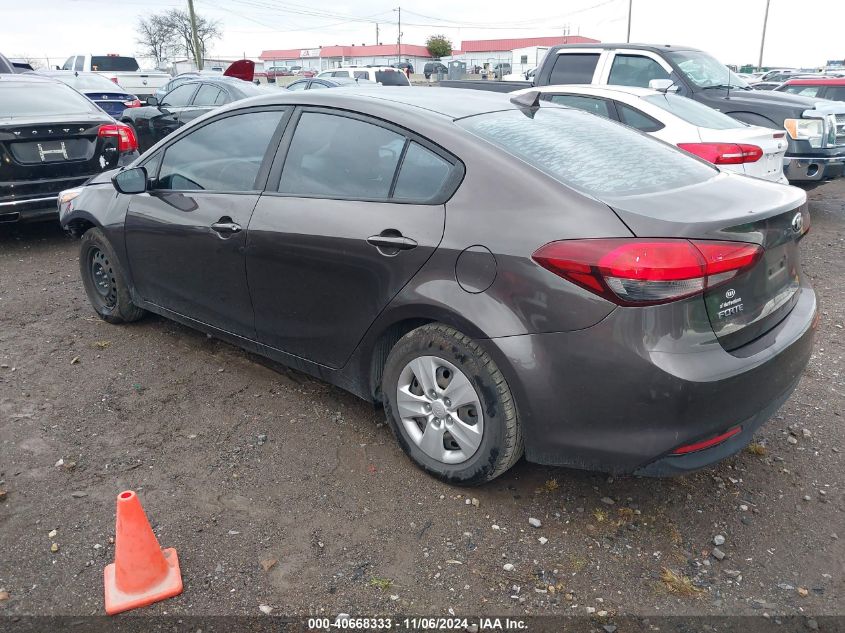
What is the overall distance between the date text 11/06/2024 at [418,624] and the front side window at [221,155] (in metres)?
2.20

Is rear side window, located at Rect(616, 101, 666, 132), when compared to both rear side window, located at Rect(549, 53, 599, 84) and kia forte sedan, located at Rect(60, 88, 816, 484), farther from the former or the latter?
kia forte sedan, located at Rect(60, 88, 816, 484)

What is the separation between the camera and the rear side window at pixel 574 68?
8773 mm

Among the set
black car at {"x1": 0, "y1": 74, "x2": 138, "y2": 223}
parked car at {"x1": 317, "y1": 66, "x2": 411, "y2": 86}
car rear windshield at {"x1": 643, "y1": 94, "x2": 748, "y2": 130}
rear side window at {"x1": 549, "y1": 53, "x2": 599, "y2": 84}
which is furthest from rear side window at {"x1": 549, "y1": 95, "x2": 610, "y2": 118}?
parked car at {"x1": 317, "y1": 66, "x2": 411, "y2": 86}

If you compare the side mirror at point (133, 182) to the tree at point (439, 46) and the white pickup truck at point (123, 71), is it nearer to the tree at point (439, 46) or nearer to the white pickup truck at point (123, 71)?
the white pickup truck at point (123, 71)

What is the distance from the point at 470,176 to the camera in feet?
9.32

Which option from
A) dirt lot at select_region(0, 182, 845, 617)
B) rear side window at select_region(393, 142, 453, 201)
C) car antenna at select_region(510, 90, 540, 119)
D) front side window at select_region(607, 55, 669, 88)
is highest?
front side window at select_region(607, 55, 669, 88)

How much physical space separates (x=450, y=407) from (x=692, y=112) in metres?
5.21

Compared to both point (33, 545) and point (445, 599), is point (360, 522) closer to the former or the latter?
point (445, 599)

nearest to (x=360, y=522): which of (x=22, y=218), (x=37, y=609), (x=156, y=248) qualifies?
(x=37, y=609)

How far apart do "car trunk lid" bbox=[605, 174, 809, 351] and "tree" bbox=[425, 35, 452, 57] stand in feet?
281

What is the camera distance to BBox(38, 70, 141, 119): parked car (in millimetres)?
14367

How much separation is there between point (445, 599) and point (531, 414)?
745 mm

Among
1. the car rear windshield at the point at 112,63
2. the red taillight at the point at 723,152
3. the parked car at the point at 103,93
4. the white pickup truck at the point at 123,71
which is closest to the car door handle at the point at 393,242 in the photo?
the red taillight at the point at 723,152

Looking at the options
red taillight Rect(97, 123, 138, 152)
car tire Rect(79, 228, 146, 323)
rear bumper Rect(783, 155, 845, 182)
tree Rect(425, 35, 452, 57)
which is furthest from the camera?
tree Rect(425, 35, 452, 57)
